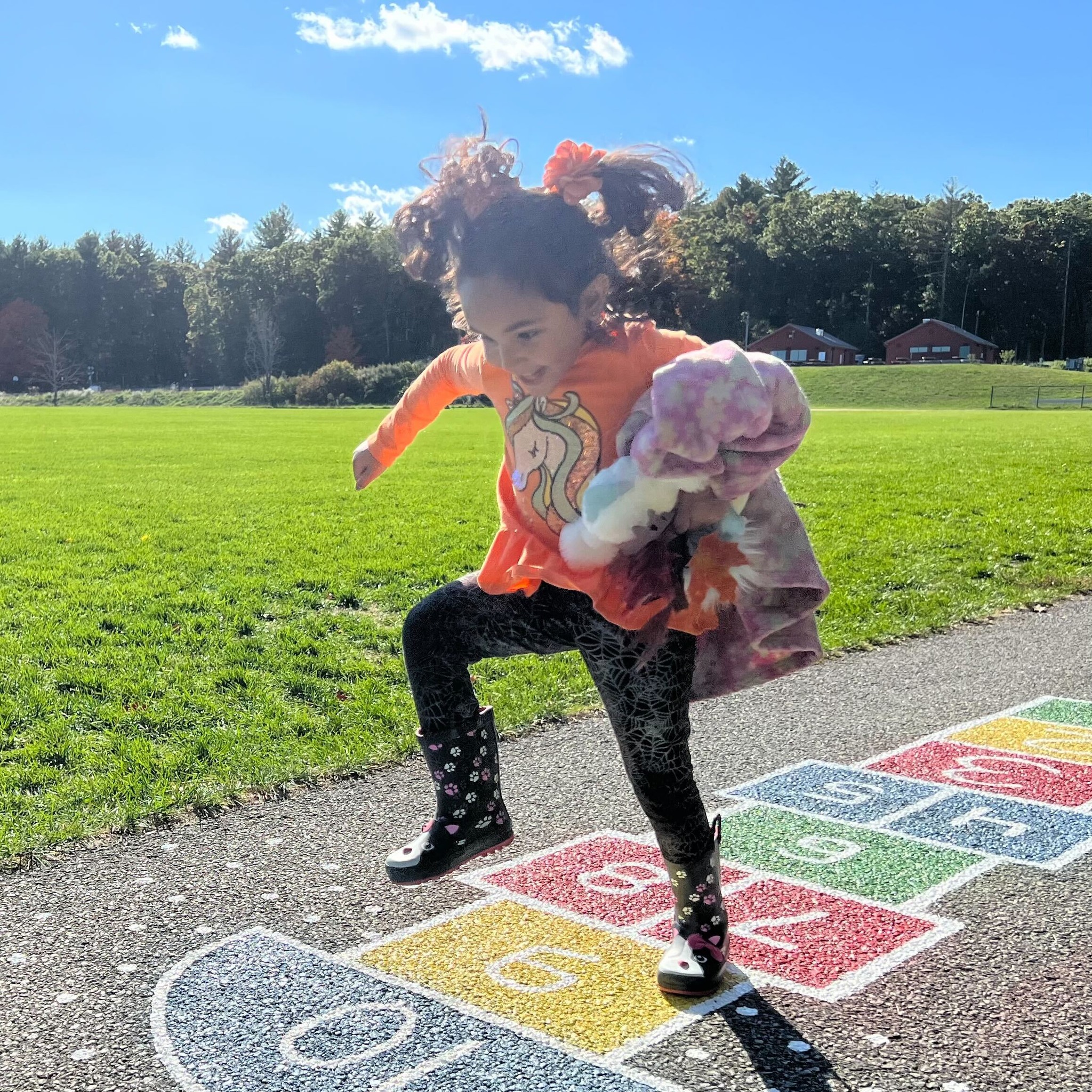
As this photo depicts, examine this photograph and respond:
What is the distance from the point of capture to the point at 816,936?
2955mm

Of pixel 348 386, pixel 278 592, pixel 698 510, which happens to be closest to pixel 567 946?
pixel 698 510

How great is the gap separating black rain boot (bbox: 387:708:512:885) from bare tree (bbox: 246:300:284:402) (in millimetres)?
82046

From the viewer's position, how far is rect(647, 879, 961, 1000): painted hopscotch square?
2.74m

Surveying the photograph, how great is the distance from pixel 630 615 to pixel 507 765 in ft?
7.01

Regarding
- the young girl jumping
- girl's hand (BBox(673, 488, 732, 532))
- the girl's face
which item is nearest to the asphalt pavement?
the young girl jumping

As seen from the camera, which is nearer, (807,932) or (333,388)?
(807,932)

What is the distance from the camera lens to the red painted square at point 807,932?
2.79 metres

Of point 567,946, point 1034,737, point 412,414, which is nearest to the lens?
point 567,946

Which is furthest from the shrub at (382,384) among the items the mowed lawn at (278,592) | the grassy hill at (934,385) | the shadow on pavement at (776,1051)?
the shadow on pavement at (776,1051)

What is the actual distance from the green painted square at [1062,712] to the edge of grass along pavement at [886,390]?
45556 mm

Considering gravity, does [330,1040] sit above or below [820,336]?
below

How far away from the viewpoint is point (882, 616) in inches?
287

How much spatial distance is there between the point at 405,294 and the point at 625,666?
91.7 metres

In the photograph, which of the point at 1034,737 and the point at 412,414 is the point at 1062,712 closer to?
the point at 1034,737
